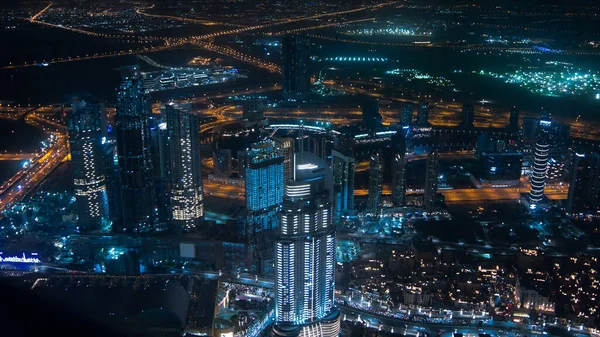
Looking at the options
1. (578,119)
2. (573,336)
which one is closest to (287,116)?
(578,119)

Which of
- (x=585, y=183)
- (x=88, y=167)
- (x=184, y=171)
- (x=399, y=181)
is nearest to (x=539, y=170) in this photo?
(x=585, y=183)

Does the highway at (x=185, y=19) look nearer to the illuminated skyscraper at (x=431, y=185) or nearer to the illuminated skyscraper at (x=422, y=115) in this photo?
the illuminated skyscraper at (x=422, y=115)

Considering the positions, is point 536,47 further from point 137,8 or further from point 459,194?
point 137,8

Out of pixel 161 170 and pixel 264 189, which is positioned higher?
pixel 161 170

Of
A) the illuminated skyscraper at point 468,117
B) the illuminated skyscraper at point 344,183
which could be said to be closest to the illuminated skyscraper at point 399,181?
the illuminated skyscraper at point 344,183

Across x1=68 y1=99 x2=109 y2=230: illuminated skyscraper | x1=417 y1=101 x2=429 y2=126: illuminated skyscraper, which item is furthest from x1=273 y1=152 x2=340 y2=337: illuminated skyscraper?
x1=417 y1=101 x2=429 y2=126: illuminated skyscraper

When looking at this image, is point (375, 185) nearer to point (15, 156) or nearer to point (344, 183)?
point (344, 183)

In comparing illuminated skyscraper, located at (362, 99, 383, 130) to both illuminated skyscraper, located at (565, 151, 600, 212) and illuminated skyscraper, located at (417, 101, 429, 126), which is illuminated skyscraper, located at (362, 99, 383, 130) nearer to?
illuminated skyscraper, located at (417, 101, 429, 126)
